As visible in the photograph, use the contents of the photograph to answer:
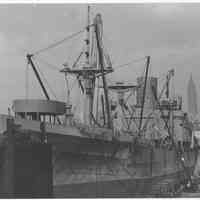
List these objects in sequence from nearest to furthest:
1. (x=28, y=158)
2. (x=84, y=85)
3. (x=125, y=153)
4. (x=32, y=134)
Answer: (x=28, y=158) < (x=32, y=134) < (x=125, y=153) < (x=84, y=85)

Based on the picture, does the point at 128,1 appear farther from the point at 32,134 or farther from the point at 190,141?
the point at 190,141

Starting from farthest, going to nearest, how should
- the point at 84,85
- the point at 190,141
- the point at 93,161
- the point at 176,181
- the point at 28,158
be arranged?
the point at 190,141
the point at 176,181
the point at 84,85
the point at 93,161
the point at 28,158

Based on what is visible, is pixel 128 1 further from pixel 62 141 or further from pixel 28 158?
pixel 62 141

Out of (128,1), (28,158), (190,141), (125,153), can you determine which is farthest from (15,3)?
(190,141)

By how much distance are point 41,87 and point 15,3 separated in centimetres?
1142

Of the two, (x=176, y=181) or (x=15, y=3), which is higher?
(x=15, y=3)

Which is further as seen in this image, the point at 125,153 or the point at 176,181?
the point at 176,181

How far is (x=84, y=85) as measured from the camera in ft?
108

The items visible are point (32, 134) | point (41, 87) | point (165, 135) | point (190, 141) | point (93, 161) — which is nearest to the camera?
point (32, 134)

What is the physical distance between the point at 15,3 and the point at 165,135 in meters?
34.9

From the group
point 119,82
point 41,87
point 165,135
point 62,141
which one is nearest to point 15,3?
point 62,141

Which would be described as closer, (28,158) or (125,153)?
(28,158)

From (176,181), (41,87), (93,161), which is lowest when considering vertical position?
(176,181)

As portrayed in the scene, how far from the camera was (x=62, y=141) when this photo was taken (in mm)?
21391
